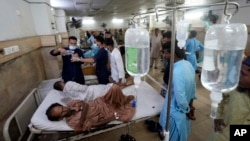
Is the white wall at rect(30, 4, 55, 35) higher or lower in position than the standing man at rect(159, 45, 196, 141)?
higher

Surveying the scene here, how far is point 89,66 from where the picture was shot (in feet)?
12.3

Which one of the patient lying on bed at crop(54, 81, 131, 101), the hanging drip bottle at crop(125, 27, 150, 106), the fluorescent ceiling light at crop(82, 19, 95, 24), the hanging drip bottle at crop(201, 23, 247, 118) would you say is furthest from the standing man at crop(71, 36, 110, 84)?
the fluorescent ceiling light at crop(82, 19, 95, 24)

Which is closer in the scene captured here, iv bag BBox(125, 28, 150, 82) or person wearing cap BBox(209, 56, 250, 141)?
iv bag BBox(125, 28, 150, 82)

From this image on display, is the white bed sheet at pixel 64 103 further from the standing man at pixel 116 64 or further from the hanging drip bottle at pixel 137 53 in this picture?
the hanging drip bottle at pixel 137 53

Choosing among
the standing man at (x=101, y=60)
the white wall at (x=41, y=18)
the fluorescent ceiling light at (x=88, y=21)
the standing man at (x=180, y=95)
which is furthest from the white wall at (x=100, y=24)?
the standing man at (x=180, y=95)

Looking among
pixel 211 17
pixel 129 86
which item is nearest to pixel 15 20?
pixel 129 86

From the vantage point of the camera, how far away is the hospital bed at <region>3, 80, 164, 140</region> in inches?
58.2

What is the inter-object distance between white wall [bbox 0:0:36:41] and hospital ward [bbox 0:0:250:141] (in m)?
0.01

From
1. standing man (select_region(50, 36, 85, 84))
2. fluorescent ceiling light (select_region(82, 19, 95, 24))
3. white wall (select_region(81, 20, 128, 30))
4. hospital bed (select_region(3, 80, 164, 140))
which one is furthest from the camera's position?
white wall (select_region(81, 20, 128, 30))

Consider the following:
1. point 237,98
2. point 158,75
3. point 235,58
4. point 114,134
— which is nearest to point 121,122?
point 114,134

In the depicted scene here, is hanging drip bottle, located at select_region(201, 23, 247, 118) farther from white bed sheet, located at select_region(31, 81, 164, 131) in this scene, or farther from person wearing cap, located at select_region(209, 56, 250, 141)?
white bed sheet, located at select_region(31, 81, 164, 131)

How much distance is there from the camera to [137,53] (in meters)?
0.85

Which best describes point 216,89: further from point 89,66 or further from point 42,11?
point 89,66

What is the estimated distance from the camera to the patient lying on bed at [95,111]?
1.55 metres
